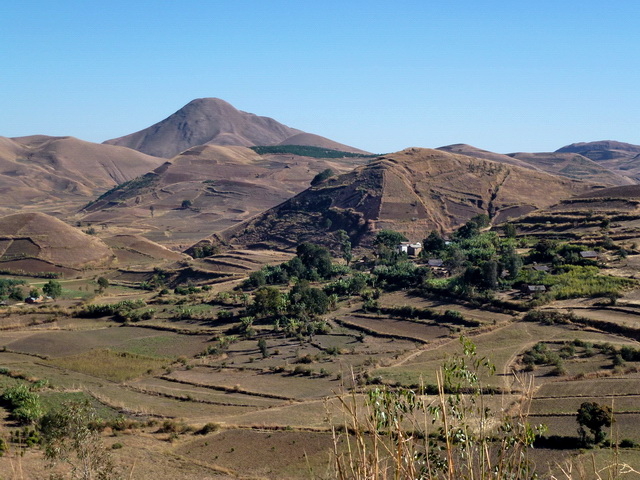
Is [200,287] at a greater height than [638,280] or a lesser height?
lesser

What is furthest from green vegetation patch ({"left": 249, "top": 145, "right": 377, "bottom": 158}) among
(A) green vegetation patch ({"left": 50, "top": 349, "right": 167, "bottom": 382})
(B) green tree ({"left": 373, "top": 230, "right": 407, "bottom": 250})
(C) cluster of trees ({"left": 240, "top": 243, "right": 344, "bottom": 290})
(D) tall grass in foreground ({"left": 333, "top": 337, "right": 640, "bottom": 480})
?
(D) tall grass in foreground ({"left": 333, "top": 337, "right": 640, "bottom": 480})

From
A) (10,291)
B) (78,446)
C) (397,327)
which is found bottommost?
(10,291)

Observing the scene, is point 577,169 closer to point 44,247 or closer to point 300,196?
point 300,196

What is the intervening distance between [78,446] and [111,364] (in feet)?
71.5

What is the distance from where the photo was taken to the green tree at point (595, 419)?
72.0 ft

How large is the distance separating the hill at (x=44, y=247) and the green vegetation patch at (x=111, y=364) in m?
39.7

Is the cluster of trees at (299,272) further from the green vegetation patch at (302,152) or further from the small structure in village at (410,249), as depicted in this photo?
the green vegetation patch at (302,152)

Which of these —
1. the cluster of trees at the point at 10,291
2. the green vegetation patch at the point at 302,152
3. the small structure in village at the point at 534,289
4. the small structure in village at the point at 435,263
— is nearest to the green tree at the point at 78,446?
the small structure in village at the point at 534,289

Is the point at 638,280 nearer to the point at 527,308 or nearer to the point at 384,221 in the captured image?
the point at 527,308

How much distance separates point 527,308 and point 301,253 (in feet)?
93.3

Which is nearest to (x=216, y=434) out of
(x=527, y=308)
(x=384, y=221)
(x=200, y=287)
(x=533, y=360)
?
(x=533, y=360)

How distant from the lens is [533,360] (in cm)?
3288

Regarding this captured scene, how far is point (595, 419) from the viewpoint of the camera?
2217 centimetres

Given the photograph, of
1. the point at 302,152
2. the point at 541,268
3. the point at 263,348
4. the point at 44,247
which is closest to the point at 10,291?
the point at 44,247
